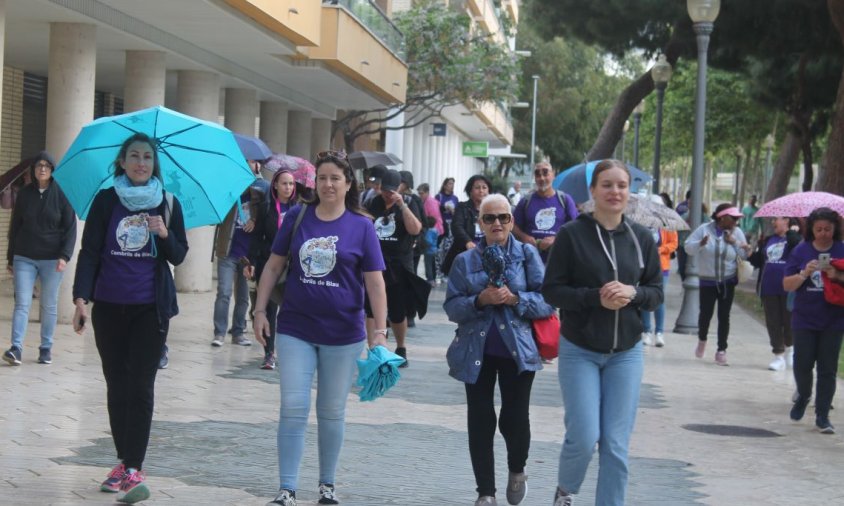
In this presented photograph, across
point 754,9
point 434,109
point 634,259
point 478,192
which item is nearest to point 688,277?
point 478,192

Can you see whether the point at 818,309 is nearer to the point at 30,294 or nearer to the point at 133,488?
the point at 133,488

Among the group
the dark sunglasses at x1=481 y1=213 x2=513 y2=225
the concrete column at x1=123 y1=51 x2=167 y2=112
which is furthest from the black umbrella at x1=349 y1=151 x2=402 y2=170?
the dark sunglasses at x1=481 y1=213 x2=513 y2=225

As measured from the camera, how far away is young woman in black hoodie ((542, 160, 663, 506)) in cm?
656

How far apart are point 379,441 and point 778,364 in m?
7.61

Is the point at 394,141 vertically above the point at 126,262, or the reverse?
the point at 394,141

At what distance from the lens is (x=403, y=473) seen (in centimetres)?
838

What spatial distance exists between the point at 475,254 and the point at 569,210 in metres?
6.10

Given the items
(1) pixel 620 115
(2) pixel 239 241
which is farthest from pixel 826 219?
(1) pixel 620 115

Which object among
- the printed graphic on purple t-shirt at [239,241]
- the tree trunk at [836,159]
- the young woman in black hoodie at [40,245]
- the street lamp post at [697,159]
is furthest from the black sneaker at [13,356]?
the tree trunk at [836,159]

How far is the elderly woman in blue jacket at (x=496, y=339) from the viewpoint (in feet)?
24.2

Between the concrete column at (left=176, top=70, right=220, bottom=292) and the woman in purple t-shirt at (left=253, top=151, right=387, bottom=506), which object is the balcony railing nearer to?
the concrete column at (left=176, top=70, right=220, bottom=292)

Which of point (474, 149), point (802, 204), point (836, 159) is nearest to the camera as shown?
point (802, 204)

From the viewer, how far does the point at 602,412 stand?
6.64 m

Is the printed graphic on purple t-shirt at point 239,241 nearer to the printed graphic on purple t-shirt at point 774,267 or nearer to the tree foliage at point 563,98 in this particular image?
the printed graphic on purple t-shirt at point 774,267
